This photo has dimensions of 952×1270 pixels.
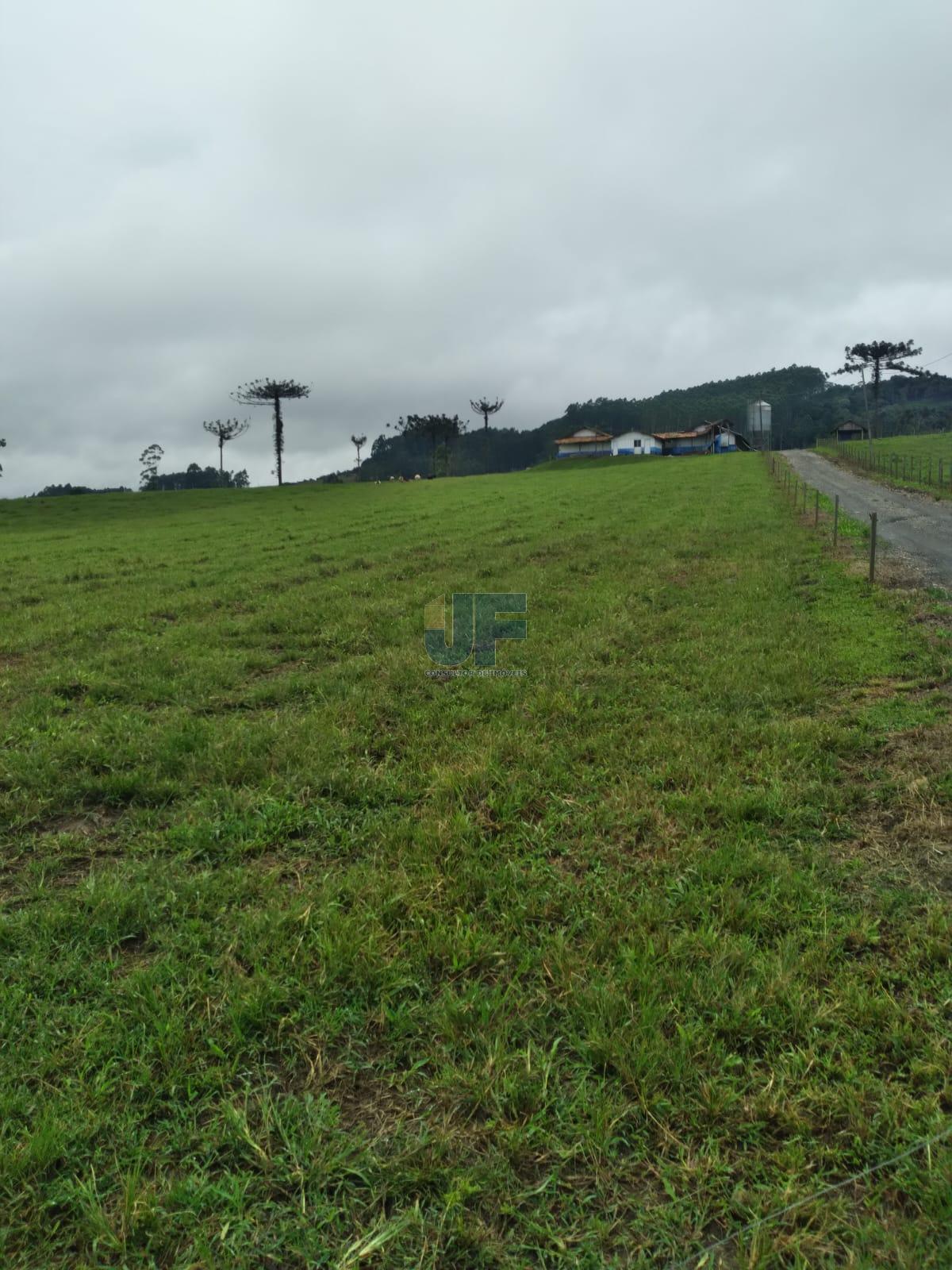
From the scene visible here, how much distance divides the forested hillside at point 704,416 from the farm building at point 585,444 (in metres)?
4.91

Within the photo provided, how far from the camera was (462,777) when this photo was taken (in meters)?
5.28

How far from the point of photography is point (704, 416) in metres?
124

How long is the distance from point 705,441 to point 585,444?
64.8ft

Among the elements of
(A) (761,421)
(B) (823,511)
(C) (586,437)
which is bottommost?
(B) (823,511)

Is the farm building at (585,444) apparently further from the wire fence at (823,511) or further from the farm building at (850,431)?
the wire fence at (823,511)

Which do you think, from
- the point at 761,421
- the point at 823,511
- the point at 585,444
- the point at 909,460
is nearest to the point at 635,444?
the point at 585,444

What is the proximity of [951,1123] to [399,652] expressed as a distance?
7.29 m

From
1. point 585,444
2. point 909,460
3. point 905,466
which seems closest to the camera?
point 905,466

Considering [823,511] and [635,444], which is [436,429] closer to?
[635,444]

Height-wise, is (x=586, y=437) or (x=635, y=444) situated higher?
(x=586, y=437)

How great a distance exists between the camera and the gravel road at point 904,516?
15.5m

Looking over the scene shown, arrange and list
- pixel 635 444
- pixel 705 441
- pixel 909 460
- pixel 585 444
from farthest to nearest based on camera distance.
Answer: pixel 585 444 → pixel 635 444 → pixel 705 441 → pixel 909 460

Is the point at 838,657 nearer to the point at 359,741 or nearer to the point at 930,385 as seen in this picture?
the point at 359,741

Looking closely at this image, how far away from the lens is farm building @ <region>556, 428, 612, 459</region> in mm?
114438
